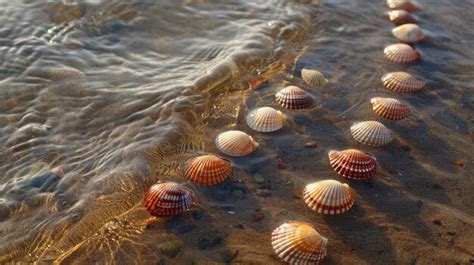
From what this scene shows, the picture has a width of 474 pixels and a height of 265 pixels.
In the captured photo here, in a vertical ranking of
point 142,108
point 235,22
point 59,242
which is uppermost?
point 235,22

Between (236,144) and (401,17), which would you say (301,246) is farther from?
(401,17)

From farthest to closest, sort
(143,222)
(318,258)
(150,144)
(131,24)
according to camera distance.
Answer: (131,24)
(150,144)
(143,222)
(318,258)

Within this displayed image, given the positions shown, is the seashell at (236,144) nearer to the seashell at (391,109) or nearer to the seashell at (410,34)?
the seashell at (391,109)

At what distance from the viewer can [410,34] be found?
24.9 feet

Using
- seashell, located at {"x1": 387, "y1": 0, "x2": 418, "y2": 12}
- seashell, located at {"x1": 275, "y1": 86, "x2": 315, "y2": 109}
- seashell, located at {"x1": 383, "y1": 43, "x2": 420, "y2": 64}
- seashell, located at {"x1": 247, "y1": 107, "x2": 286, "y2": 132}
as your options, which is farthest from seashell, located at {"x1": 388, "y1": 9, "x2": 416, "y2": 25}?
seashell, located at {"x1": 247, "y1": 107, "x2": 286, "y2": 132}

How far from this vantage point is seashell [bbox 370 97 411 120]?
595 centimetres

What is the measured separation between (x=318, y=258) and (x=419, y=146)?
2.29 metres

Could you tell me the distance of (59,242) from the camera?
14.3 feet

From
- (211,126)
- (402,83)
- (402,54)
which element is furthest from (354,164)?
(402,54)

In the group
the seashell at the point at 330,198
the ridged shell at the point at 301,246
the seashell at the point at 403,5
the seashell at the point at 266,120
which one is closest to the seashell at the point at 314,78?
the seashell at the point at 266,120

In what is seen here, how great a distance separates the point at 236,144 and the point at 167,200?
1.15 metres

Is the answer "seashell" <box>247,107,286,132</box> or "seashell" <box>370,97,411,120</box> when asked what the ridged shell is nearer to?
"seashell" <box>247,107,286,132</box>

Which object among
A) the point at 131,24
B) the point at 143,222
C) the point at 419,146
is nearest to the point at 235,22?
the point at 131,24

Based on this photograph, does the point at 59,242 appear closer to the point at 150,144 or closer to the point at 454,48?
the point at 150,144
